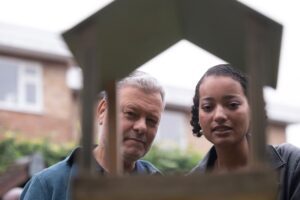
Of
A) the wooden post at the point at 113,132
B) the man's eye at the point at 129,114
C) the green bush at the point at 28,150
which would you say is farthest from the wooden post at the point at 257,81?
the green bush at the point at 28,150

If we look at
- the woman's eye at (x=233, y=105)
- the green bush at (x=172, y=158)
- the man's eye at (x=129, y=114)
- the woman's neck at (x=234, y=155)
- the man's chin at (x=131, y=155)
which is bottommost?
the woman's neck at (x=234, y=155)

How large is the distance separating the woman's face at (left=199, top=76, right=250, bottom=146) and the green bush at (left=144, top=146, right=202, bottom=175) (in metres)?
11.4

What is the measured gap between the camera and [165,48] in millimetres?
1976

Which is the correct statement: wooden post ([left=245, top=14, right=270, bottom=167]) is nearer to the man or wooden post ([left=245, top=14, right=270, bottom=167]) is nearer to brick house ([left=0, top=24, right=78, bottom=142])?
the man

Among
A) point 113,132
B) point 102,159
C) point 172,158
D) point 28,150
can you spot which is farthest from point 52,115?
point 113,132

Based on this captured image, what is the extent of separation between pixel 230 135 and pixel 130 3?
3.17 feet

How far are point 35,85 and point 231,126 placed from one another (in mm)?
16391

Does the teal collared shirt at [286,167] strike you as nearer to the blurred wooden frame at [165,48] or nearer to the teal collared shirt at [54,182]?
the teal collared shirt at [54,182]

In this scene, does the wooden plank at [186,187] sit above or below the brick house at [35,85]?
below

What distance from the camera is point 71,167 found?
9.01 feet

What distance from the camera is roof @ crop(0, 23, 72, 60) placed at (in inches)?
693

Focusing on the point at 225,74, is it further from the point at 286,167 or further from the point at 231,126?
the point at 286,167

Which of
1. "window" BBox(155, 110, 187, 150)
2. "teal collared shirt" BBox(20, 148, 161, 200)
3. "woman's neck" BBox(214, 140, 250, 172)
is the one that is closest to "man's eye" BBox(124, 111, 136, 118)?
"teal collared shirt" BBox(20, 148, 161, 200)

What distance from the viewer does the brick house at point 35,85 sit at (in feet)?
58.6
